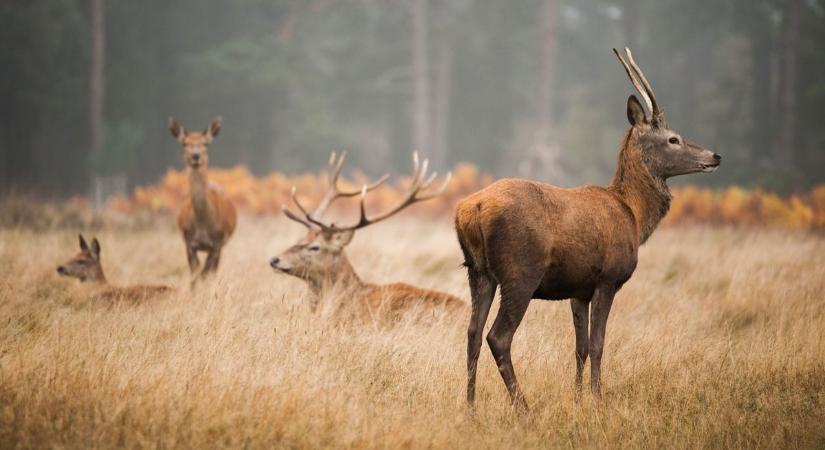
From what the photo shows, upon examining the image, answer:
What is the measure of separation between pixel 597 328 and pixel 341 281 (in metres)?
2.88

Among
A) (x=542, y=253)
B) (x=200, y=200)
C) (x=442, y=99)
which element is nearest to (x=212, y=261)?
(x=200, y=200)

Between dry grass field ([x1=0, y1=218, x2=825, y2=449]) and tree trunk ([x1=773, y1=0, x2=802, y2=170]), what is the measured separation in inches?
591

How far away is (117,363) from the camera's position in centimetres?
483

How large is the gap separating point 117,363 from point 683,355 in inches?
143

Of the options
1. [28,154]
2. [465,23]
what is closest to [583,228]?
[28,154]

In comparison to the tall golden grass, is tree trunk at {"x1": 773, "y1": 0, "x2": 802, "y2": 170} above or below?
above

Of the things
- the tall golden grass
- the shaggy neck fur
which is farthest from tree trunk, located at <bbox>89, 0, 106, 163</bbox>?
the shaggy neck fur

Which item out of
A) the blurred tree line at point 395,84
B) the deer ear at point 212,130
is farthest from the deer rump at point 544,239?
the blurred tree line at point 395,84

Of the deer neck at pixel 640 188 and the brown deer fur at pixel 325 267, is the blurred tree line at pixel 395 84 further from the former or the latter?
the deer neck at pixel 640 188

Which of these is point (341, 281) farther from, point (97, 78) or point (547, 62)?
point (547, 62)

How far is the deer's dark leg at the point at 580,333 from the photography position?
539 centimetres

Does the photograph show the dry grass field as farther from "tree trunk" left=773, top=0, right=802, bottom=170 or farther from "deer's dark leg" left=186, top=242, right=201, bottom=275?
"tree trunk" left=773, top=0, right=802, bottom=170

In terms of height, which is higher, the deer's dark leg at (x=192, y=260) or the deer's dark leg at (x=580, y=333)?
the deer's dark leg at (x=192, y=260)

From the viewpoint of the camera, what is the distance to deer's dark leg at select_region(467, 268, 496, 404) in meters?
5.08
